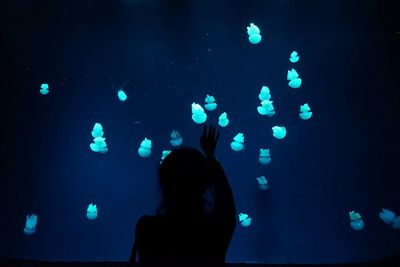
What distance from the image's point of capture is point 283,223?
8.16 meters

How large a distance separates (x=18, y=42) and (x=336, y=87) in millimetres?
6798

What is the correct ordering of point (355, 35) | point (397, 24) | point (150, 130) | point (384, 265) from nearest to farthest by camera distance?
1. point (384, 265)
2. point (397, 24)
3. point (355, 35)
4. point (150, 130)

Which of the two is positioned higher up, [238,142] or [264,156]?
[238,142]

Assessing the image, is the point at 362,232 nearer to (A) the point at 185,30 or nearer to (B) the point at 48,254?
(A) the point at 185,30

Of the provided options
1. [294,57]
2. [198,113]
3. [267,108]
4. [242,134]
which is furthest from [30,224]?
[294,57]

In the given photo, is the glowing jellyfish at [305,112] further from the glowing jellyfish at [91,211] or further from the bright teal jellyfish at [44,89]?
the bright teal jellyfish at [44,89]

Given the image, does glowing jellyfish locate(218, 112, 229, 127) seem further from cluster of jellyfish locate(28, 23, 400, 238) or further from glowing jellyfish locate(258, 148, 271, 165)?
glowing jellyfish locate(258, 148, 271, 165)

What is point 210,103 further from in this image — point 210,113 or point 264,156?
point 264,156

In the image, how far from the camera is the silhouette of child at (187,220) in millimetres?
1376

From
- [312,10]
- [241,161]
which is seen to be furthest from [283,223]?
[312,10]

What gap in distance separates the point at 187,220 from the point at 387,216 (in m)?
7.47

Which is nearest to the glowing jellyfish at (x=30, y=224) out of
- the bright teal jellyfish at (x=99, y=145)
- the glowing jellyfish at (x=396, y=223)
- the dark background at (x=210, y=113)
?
the dark background at (x=210, y=113)

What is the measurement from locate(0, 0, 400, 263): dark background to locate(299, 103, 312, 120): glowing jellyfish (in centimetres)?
21

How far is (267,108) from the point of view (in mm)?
8094
